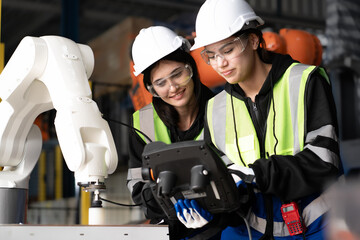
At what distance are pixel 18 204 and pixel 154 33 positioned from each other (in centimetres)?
108

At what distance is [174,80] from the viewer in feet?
8.56

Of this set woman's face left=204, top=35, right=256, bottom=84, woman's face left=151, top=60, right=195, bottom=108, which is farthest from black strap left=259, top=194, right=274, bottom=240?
woman's face left=151, top=60, right=195, bottom=108

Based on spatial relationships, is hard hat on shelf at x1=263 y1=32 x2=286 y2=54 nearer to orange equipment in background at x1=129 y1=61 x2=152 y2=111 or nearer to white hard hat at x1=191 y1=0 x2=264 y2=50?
orange equipment in background at x1=129 y1=61 x2=152 y2=111

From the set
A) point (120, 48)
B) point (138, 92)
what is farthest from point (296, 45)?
point (120, 48)

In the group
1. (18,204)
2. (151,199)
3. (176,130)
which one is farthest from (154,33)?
(18,204)

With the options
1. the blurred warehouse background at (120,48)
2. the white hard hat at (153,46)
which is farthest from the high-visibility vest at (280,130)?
the blurred warehouse background at (120,48)

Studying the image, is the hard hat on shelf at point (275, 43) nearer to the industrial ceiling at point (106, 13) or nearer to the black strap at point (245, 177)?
the black strap at point (245, 177)

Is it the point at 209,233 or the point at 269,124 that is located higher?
the point at 269,124

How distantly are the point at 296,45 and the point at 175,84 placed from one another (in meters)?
1.52

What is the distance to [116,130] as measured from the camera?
8.47m

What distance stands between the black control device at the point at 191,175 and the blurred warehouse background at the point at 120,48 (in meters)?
2.48

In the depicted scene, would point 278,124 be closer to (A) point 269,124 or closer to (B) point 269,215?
(A) point 269,124

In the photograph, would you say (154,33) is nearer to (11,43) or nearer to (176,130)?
(176,130)

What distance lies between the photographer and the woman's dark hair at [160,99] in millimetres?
2688
